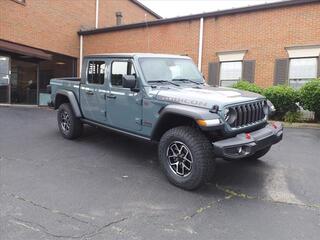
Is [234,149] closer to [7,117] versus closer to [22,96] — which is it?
[7,117]

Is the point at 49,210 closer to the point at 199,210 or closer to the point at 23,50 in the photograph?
the point at 199,210

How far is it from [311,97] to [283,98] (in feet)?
3.00

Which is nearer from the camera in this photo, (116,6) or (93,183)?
(93,183)

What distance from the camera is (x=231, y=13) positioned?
1479cm

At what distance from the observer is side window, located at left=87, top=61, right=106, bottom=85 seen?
6938mm

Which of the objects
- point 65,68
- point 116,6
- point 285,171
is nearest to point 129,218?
point 285,171

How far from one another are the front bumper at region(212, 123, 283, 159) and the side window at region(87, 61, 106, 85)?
3054mm

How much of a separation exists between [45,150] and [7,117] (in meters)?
4.84

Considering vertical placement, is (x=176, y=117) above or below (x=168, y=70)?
below

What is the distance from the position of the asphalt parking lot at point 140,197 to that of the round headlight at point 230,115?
0.98m

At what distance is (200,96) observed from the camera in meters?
5.14

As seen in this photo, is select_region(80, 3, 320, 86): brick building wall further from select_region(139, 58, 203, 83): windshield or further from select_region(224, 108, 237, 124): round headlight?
select_region(224, 108, 237, 124): round headlight

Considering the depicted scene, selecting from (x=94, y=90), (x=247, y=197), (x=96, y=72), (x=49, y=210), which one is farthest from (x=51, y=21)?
(x=247, y=197)

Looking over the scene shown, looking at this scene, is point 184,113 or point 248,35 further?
point 248,35
